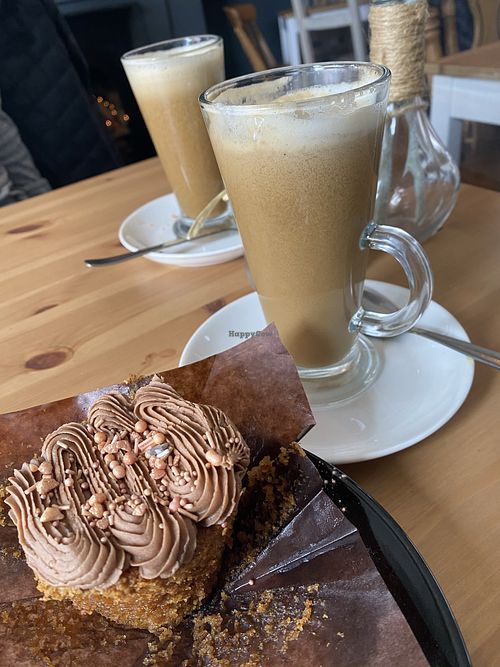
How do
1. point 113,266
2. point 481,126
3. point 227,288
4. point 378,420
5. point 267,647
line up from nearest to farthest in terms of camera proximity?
point 267,647 → point 378,420 → point 227,288 → point 113,266 → point 481,126

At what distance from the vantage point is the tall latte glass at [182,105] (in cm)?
93

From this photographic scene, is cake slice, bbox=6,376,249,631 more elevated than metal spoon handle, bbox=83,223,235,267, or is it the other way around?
cake slice, bbox=6,376,249,631

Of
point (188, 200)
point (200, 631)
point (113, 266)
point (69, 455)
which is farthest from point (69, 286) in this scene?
point (200, 631)

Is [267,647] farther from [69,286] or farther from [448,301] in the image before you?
[69,286]

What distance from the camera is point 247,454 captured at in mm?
494

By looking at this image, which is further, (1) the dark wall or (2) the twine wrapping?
(1) the dark wall

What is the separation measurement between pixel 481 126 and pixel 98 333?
9.57ft

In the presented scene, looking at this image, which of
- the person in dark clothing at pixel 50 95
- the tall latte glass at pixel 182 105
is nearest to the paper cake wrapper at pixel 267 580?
the tall latte glass at pixel 182 105

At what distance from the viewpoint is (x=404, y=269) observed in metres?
0.63

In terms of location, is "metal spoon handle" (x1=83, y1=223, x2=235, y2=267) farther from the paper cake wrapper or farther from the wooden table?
the paper cake wrapper

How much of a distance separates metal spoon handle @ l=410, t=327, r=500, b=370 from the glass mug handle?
6cm

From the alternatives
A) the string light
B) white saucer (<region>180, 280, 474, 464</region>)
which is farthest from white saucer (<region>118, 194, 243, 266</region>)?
the string light

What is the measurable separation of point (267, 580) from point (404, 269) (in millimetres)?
361

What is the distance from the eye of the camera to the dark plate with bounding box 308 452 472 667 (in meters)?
0.37
